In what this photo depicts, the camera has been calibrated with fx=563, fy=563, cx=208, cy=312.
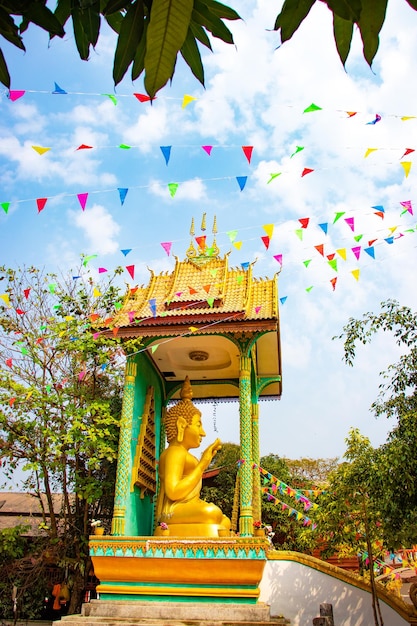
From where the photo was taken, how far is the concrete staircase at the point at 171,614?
6.52 meters

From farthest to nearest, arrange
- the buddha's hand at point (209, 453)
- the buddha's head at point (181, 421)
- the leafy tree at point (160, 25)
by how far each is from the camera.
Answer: the buddha's head at point (181, 421) → the buddha's hand at point (209, 453) → the leafy tree at point (160, 25)

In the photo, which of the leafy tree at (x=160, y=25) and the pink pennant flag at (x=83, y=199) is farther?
the pink pennant flag at (x=83, y=199)

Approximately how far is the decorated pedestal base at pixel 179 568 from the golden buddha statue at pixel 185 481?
52cm

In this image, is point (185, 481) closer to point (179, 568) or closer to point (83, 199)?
point (179, 568)

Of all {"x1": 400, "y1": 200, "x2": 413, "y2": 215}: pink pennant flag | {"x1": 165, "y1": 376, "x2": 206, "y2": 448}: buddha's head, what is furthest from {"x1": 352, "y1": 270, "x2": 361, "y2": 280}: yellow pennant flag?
{"x1": 165, "y1": 376, "x2": 206, "y2": 448}: buddha's head

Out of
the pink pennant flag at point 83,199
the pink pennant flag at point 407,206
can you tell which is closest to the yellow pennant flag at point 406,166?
the pink pennant flag at point 407,206

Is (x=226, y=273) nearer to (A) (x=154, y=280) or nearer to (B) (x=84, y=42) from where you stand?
(A) (x=154, y=280)

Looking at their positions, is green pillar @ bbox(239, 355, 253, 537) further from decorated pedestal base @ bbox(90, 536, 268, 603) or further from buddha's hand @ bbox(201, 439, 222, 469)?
buddha's hand @ bbox(201, 439, 222, 469)

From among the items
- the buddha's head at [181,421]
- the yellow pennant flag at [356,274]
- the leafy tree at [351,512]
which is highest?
the yellow pennant flag at [356,274]

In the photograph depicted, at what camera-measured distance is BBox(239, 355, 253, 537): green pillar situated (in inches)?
289

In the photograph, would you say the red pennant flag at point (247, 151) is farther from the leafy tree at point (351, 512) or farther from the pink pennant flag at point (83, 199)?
the leafy tree at point (351, 512)

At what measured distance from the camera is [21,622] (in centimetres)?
1223

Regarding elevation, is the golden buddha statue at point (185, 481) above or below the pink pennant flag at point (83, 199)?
below

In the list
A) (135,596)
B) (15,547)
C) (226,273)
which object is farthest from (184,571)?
(226,273)
